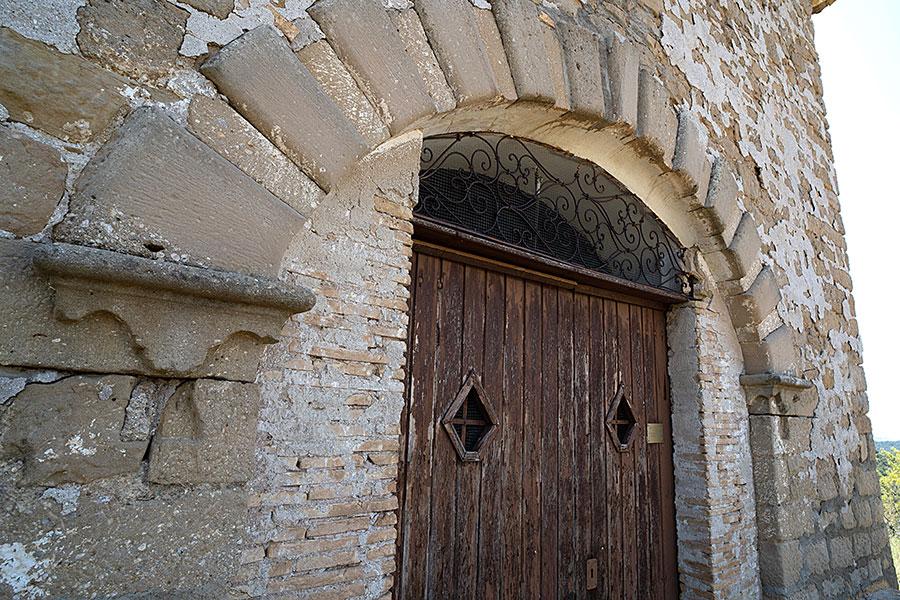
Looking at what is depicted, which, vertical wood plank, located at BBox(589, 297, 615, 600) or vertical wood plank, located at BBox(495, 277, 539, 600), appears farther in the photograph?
vertical wood plank, located at BBox(589, 297, 615, 600)

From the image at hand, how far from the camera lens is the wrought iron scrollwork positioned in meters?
2.57

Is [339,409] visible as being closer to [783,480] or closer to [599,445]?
[599,445]

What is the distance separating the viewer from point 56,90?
4.30 ft

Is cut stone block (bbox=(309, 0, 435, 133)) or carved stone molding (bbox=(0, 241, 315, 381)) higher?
cut stone block (bbox=(309, 0, 435, 133))

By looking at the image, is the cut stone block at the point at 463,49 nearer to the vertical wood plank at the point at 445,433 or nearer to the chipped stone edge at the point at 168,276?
the vertical wood plank at the point at 445,433

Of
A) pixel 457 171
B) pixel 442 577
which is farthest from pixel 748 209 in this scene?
Answer: pixel 442 577

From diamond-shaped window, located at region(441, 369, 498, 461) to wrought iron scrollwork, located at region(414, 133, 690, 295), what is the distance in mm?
703

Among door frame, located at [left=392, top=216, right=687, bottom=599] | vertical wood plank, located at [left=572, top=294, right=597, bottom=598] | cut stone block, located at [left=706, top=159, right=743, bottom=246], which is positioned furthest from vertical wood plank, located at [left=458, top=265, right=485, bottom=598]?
cut stone block, located at [left=706, top=159, right=743, bottom=246]

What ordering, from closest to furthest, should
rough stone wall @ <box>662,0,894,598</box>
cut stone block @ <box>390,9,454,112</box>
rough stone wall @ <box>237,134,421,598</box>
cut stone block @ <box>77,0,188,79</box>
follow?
cut stone block @ <box>77,0,188,79</box> → rough stone wall @ <box>237,134,421,598</box> → cut stone block @ <box>390,9,454,112</box> → rough stone wall @ <box>662,0,894,598</box>

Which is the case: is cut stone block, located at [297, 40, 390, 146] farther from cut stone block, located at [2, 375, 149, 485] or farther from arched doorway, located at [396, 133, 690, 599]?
cut stone block, located at [2, 375, 149, 485]

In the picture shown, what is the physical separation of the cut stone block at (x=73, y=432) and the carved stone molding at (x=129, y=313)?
47 millimetres

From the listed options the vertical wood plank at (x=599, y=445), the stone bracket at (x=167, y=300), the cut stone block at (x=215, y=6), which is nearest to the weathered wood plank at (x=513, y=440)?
the vertical wood plank at (x=599, y=445)

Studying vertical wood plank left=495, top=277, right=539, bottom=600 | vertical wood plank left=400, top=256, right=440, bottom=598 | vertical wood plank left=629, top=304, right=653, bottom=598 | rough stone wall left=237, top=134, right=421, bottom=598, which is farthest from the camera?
vertical wood plank left=629, top=304, right=653, bottom=598

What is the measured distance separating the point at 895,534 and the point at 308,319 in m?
16.9
